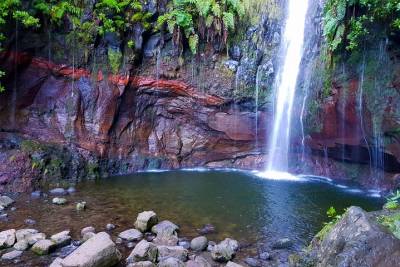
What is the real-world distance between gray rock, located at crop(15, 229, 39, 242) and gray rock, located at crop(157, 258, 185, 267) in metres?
3.24

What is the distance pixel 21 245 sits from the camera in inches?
302

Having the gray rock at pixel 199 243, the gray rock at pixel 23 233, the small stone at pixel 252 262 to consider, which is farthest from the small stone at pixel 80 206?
the small stone at pixel 252 262

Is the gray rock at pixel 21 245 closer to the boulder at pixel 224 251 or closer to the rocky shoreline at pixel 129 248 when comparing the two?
the rocky shoreline at pixel 129 248

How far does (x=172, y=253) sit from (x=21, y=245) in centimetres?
319

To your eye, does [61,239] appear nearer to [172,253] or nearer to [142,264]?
[142,264]

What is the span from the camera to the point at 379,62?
1276 centimetres

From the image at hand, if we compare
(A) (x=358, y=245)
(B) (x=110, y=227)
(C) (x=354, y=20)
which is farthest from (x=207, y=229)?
(C) (x=354, y=20)

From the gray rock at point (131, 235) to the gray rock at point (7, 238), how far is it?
89.3 inches

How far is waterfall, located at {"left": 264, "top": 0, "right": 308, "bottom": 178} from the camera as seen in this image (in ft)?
50.4

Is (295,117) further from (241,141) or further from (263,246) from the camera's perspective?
(263,246)

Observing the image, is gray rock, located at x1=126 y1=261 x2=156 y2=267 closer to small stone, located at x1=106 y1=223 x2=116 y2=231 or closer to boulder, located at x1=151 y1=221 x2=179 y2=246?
boulder, located at x1=151 y1=221 x2=179 y2=246

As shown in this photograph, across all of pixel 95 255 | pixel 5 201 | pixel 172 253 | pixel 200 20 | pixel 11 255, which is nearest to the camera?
pixel 95 255

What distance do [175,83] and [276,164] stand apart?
569 centimetres

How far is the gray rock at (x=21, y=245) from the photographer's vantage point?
7621 mm
